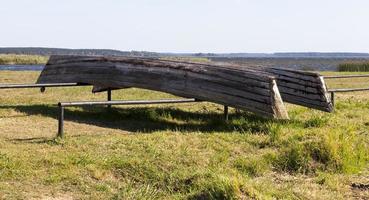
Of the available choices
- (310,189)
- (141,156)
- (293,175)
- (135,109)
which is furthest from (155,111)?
(310,189)

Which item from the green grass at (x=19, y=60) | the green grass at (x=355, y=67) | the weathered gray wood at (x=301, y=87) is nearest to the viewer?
the weathered gray wood at (x=301, y=87)

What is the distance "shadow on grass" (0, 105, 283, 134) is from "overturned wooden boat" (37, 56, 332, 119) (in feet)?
1.50

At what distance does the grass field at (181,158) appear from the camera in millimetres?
5668

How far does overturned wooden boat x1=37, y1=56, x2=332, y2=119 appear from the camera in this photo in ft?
27.9

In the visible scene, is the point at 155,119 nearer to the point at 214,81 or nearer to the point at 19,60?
the point at 214,81

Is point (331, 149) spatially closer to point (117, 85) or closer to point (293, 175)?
point (293, 175)

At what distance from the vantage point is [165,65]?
9.94 meters

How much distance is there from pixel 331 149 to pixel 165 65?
155 inches

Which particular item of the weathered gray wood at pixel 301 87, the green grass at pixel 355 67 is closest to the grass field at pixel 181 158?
the weathered gray wood at pixel 301 87

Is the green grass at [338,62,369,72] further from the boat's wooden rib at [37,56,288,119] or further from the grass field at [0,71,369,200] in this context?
the boat's wooden rib at [37,56,288,119]

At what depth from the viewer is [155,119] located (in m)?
9.79

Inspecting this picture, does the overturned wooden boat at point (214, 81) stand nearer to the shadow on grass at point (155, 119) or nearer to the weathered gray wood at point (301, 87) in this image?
the weathered gray wood at point (301, 87)

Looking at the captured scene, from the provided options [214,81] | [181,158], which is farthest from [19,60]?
[181,158]

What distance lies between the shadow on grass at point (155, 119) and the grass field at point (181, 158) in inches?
0.8
